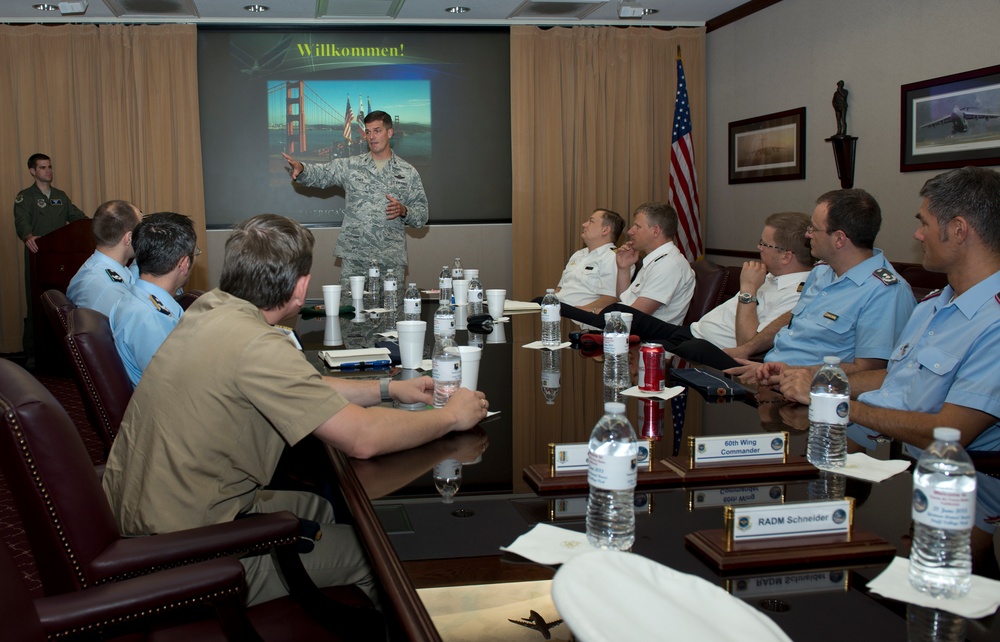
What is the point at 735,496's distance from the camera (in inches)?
59.4

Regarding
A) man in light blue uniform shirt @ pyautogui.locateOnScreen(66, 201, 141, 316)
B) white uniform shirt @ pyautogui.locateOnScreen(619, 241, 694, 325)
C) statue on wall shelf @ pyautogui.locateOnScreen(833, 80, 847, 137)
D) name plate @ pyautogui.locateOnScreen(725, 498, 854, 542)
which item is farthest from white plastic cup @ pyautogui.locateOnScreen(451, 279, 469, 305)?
name plate @ pyautogui.locateOnScreen(725, 498, 854, 542)

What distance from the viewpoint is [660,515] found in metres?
1.41

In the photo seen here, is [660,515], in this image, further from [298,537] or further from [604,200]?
[604,200]

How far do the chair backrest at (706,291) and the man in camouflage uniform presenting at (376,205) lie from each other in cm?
223

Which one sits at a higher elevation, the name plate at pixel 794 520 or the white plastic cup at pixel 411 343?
the white plastic cup at pixel 411 343

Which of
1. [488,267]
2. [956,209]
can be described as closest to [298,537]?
[956,209]

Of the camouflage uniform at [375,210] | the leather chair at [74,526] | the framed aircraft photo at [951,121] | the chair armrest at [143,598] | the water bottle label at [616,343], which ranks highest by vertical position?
the framed aircraft photo at [951,121]

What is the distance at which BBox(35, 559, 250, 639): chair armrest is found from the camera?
4.24 ft

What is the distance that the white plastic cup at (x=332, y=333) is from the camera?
3441 mm

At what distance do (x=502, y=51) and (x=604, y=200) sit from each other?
64.3 inches

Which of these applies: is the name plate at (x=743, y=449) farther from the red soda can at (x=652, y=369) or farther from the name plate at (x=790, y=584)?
the red soda can at (x=652, y=369)

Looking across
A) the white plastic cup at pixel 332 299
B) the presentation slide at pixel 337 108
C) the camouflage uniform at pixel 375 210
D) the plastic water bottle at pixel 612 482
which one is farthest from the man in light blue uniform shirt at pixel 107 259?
the presentation slide at pixel 337 108

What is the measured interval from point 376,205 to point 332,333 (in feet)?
8.81

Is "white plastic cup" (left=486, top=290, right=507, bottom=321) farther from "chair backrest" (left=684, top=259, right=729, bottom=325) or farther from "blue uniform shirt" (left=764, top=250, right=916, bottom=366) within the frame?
"blue uniform shirt" (left=764, top=250, right=916, bottom=366)
